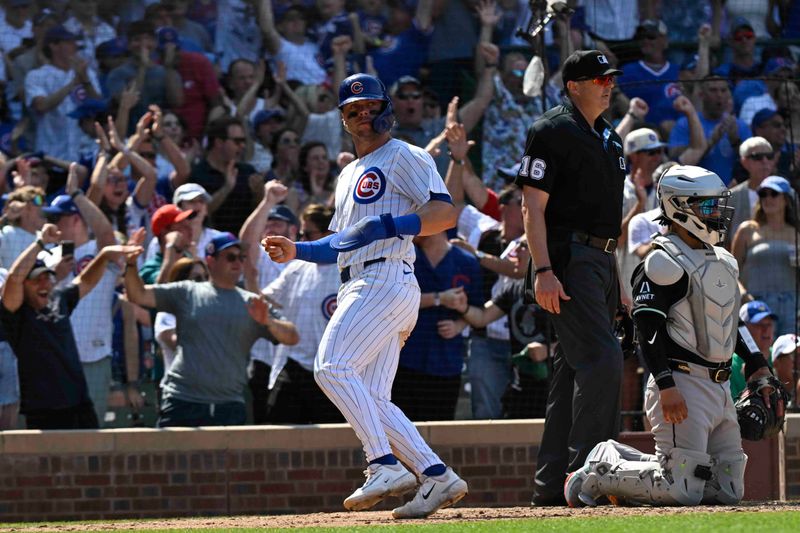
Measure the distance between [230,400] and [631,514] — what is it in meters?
3.76

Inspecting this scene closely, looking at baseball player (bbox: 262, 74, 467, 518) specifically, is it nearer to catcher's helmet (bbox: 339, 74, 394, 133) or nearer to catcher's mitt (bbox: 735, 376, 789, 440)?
catcher's helmet (bbox: 339, 74, 394, 133)

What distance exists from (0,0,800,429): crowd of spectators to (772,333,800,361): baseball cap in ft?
0.05


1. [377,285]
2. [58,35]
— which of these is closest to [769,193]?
[377,285]

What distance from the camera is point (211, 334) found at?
8.91 meters

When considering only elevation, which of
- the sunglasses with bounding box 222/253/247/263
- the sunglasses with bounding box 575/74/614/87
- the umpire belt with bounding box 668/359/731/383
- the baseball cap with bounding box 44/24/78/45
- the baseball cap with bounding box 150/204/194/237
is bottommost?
the umpire belt with bounding box 668/359/731/383

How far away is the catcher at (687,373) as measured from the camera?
243 inches

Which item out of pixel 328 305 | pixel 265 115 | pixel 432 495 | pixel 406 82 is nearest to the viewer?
pixel 432 495

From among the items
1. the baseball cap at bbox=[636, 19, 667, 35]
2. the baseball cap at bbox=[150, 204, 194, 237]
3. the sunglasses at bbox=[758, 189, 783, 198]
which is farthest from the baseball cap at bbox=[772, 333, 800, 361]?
the baseball cap at bbox=[150, 204, 194, 237]

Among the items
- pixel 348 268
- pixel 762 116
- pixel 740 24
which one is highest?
pixel 740 24

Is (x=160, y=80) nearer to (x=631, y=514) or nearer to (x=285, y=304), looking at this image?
(x=285, y=304)

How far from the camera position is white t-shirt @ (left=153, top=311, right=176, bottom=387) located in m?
9.39

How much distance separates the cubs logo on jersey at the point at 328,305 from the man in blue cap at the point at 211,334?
472 millimetres

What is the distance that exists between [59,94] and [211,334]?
3817mm

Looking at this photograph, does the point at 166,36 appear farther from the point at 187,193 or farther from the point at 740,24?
the point at 740,24
